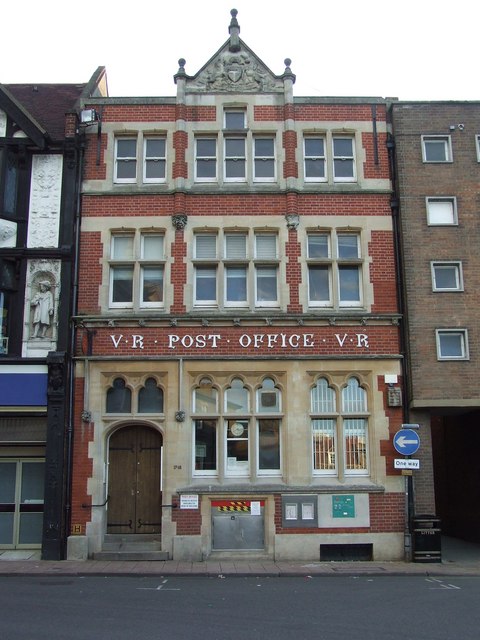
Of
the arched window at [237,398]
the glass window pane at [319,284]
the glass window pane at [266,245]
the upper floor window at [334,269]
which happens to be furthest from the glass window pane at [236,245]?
the arched window at [237,398]

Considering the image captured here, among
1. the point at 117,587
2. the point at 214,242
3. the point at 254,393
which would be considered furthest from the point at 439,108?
the point at 117,587

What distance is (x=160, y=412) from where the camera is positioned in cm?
1703

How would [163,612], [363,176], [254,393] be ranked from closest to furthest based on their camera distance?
[163,612] → [254,393] → [363,176]

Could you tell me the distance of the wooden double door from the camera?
54.8ft

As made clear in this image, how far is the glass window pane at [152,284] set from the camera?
17841 millimetres

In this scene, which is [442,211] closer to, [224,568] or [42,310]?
[224,568]

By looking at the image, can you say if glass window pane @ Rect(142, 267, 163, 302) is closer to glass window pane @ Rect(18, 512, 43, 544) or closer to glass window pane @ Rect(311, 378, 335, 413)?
glass window pane @ Rect(311, 378, 335, 413)

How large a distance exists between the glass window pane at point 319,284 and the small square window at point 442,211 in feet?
10.1

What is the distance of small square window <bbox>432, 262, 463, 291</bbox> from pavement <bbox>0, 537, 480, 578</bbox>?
268 inches

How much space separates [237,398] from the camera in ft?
56.8

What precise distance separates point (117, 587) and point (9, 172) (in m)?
10.8

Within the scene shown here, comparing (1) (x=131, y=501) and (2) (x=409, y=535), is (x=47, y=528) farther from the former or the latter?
(2) (x=409, y=535)

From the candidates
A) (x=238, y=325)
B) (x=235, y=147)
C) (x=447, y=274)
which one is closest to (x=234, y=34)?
(x=235, y=147)

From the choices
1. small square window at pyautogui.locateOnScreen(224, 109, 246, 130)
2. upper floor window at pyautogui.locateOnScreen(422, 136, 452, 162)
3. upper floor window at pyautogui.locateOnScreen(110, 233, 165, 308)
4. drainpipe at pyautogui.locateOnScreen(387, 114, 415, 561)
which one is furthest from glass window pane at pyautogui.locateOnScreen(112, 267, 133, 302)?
upper floor window at pyautogui.locateOnScreen(422, 136, 452, 162)
